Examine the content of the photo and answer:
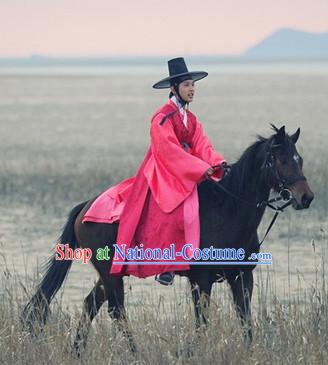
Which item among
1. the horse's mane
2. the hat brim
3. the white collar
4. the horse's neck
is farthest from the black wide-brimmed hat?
the horse's neck

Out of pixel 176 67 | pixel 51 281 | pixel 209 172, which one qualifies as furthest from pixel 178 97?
pixel 51 281

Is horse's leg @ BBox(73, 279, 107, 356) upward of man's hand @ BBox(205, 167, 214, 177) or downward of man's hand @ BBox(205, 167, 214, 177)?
downward

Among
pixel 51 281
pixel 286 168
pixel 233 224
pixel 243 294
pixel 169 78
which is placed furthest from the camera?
pixel 51 281

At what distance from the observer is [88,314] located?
7.18 metres

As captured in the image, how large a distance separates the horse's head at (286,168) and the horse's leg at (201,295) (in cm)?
73

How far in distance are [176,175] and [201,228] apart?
40cm

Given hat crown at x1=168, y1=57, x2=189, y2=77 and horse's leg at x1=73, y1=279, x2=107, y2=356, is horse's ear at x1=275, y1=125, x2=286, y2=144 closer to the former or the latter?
hat crown at x1=168, y1=57, x2=189, y2=77

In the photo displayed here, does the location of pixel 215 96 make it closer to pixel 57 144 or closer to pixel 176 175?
pixel 57 144

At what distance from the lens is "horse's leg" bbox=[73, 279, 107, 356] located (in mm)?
6848

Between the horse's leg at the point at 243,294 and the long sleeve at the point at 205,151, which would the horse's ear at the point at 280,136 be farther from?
the horse's leg at the point at 243,294

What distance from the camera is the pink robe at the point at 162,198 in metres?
6.91

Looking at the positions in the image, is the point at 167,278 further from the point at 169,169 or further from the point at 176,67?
the point at 176,67

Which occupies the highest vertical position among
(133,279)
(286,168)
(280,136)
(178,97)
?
(178,97)

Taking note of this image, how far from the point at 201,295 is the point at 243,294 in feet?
0.86
